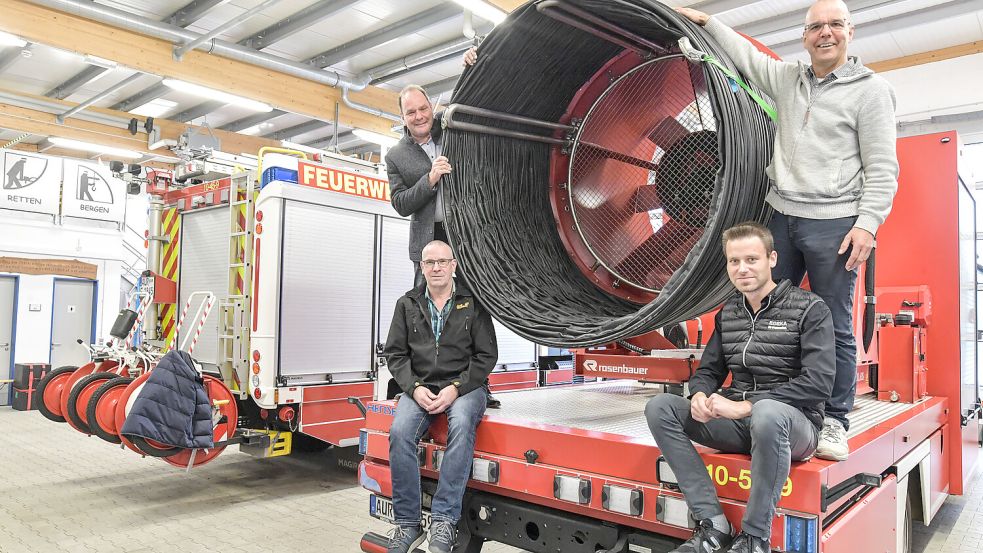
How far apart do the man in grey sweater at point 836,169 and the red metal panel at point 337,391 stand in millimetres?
3590

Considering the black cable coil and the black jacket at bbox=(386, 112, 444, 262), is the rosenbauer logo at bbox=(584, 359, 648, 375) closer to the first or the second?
the black cable coil

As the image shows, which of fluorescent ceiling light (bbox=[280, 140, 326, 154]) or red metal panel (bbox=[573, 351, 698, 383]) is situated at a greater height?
fluorescent ceiling light (bbox=[280, 140, 326, 154])

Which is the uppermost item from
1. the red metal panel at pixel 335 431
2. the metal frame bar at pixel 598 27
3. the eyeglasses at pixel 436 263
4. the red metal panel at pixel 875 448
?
the metal frame bar at pixel 598 27

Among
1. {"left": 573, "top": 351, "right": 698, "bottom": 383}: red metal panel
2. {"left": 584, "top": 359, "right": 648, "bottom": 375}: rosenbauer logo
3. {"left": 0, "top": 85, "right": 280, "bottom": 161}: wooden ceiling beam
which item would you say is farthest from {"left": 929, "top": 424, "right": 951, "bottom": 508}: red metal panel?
{"left": 0, "top": 85, "right": 280, "bottom": 161}: wooden ceiling beam

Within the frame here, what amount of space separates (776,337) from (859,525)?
62cm

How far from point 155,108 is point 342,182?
832cm

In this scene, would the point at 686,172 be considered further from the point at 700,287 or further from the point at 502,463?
the point at 502,463

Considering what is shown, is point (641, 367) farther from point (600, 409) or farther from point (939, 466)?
point (939, 466)

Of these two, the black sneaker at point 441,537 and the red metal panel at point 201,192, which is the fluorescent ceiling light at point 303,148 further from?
the black sneaker at point 441,537

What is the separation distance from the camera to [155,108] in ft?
38.9

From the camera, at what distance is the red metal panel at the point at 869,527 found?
1.91 meters

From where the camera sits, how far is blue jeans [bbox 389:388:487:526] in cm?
255

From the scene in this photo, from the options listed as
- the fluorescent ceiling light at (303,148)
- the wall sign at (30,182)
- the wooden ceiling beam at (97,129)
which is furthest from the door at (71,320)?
the fluorescent ceiling light at (303,148)

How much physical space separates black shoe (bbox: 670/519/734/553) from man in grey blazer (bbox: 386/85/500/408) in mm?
1366
